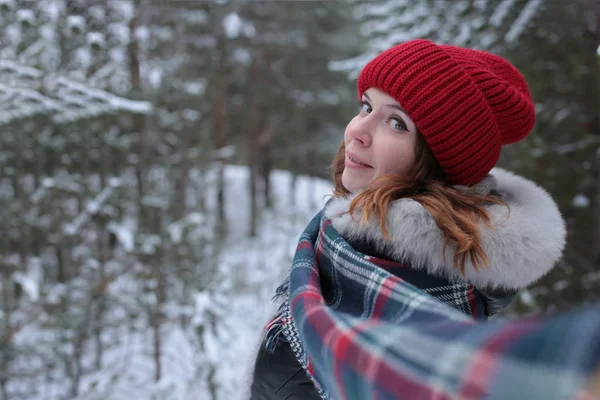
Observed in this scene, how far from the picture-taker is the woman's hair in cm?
124

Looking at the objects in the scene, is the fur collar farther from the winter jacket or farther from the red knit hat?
the red knit hat

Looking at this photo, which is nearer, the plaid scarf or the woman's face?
the plaid scarf

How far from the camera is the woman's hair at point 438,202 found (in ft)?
4.06

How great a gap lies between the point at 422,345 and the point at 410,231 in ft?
1.79

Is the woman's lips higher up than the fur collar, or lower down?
higher up

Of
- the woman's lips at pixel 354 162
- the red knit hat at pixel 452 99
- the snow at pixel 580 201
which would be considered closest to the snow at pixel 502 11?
the snow at pixel 580 201

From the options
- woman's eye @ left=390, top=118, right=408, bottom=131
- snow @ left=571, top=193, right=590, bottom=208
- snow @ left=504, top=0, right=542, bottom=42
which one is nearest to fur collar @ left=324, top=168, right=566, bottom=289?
woman's eye @ left=390, top=118, right=408, bottom=131

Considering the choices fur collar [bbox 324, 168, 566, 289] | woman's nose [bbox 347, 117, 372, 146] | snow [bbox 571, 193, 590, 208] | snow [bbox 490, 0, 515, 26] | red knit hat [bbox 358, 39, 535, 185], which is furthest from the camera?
snow [bbox 571, 193, 590, 208]

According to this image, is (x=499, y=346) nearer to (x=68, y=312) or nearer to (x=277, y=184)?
(x=68, y=312)

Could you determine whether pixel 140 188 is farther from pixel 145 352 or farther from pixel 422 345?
pixel 422 345

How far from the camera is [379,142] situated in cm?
148

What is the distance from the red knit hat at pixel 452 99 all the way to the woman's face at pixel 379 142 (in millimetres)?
42

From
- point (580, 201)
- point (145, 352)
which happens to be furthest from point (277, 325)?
point (145, 352)

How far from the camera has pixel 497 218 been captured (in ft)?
4.38
